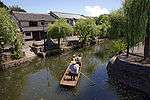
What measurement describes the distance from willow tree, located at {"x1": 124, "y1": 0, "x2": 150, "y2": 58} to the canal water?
5.06 metres

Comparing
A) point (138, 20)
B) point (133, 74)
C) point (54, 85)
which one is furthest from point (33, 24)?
point (133, 74)

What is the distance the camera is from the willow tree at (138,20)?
940 inches

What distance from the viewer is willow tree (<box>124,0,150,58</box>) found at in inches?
940

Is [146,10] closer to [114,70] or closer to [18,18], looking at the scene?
[114,70]

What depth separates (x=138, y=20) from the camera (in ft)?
81.1

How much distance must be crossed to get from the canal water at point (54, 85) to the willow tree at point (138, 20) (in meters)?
5.06

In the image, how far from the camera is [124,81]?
2500 centimetres

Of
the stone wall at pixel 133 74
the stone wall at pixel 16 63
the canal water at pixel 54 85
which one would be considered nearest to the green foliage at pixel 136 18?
the stone wall at pixel 133 74

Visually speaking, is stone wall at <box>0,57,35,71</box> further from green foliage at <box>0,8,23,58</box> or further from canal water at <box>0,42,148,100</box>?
green foliage at <box>0,8,23,58</box>

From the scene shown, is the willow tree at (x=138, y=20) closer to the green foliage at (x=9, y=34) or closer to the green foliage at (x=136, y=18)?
the green foliage at (x=136, y=18)

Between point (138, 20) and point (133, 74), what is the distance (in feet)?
16.7

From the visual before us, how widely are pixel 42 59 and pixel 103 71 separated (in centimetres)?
1160

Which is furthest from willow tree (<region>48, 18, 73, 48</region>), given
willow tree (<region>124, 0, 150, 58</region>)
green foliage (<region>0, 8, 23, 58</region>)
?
willow tree (<region>124, 0, 150, 58</region>)

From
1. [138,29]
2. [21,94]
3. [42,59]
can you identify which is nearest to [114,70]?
[138,29]
